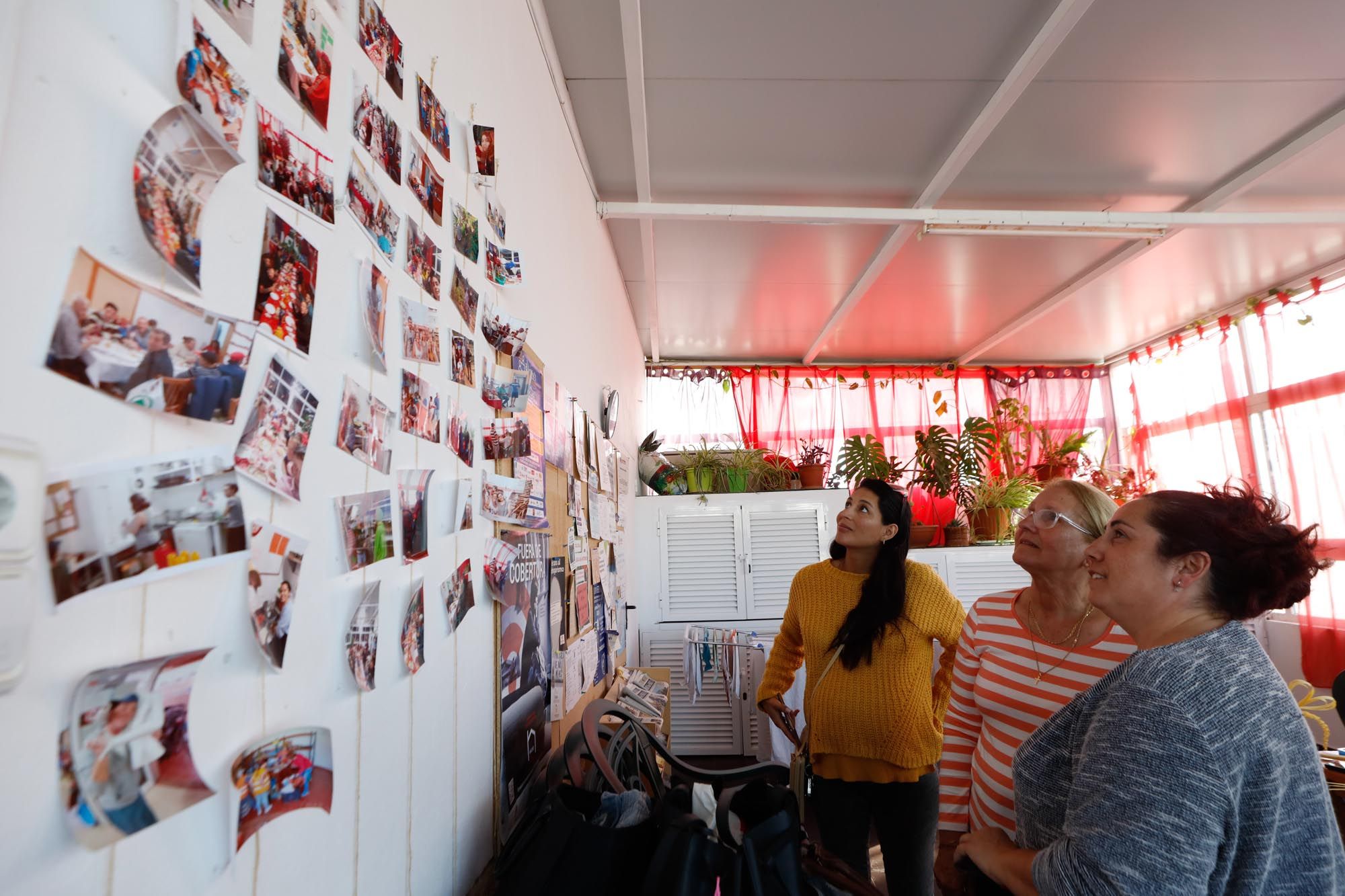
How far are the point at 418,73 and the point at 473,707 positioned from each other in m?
1.12

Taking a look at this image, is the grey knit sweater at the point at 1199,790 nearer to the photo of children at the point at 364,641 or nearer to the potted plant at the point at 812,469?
the photo of children at the point at 364,641

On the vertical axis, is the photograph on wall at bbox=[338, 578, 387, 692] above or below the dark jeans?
above

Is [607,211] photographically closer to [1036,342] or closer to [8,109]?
[8,109]

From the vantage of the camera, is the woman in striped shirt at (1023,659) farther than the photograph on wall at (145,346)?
Yes

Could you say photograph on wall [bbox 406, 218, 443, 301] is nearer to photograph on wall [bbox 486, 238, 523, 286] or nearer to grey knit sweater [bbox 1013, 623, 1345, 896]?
photograph on wall [bbox 486, 238, 523, 286]

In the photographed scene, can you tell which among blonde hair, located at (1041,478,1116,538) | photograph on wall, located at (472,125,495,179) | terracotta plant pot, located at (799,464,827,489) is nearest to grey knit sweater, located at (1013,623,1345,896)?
blonde hair, located at (1041,478,1116,538)

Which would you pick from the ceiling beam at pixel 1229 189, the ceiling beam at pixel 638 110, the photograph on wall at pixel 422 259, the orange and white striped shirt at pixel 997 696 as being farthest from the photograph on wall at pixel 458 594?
the ceiling beam at pixel 1229 189

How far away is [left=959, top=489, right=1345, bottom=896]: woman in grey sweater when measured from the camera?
0.87m

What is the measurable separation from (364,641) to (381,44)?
828mm

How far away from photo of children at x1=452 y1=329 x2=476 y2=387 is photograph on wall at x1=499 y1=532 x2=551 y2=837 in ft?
1.19

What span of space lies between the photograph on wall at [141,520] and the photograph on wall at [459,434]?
1.89 feet

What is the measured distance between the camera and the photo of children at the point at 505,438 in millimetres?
1441

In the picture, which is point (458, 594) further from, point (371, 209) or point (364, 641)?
point (371, 209)

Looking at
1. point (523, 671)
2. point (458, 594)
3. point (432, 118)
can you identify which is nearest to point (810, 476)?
point (523, 671)
